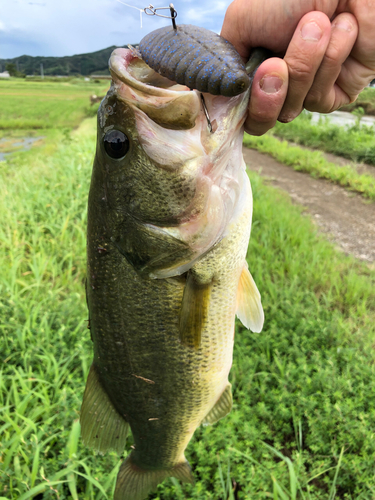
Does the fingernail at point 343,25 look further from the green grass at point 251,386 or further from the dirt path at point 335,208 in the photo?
the dirt path at point 335,208

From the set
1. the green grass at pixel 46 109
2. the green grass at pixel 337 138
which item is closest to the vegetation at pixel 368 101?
the green grass at pixel 337 138

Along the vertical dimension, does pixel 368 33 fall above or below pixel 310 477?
above

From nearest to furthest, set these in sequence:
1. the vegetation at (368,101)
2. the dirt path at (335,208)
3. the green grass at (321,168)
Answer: the dirt path at (335,208) → the green grass at (321,168) → the vegetation at (368,101)

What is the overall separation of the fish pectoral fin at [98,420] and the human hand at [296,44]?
1.26 metres

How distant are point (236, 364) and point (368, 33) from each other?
2.47m

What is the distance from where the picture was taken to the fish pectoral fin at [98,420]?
152cm

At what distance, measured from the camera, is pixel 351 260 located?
4.33m

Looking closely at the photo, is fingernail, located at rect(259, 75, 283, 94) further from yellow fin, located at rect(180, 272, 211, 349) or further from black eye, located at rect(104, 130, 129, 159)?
yellow fin, located at rect(180, 272, 211, 349)

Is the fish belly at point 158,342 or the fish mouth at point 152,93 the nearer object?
the fish mouth at point 152,93

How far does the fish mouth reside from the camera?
37.3 inches

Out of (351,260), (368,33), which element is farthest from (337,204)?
A: (368,33)

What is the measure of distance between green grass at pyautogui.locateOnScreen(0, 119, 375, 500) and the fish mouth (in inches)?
69.9

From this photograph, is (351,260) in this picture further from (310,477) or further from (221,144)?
(221,144)

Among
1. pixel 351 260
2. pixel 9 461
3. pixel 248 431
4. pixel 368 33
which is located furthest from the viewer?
pixel 351 260
